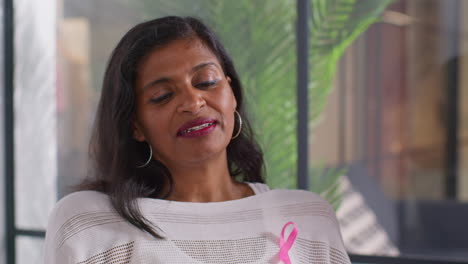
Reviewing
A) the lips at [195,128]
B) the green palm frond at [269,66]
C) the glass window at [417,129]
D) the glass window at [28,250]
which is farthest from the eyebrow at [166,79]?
the glass window at [417,129]

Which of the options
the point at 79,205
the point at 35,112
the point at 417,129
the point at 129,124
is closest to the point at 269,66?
the point at 129,124

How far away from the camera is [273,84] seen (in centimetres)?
208

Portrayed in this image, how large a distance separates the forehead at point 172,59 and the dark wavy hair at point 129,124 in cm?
2

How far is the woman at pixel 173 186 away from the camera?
1368 mm

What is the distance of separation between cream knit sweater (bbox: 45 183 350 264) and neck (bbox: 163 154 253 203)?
41 mm

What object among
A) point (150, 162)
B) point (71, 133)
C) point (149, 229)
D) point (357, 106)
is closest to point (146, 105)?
point (150, 162)

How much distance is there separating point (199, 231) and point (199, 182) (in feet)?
0.49

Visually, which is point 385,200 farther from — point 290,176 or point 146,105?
point 146,105

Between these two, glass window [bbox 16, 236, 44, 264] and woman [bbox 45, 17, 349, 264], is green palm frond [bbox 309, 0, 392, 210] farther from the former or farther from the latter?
glass window [bbox 16, 236, 44, 264]

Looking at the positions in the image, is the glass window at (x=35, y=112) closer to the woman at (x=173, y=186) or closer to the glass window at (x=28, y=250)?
the glass window at (x=28, y=250)

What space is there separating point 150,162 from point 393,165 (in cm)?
344

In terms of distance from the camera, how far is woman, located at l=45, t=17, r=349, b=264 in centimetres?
137

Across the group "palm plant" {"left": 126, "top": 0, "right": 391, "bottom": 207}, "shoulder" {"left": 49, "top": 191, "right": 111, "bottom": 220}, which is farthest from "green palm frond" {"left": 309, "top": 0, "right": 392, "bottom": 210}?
"shoulder" {"left": 49, "top": 191, "right": 111, "bottom": 220}

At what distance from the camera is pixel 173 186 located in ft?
5.04
